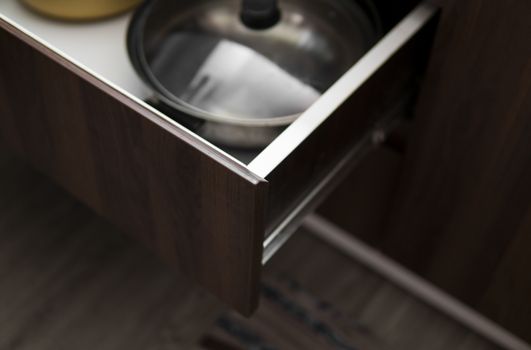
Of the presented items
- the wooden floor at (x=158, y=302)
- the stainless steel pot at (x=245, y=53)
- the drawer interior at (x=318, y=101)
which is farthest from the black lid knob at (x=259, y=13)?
the wooden floor at (x=158, y=302)

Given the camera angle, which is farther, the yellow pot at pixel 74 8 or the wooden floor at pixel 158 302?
the wooden floor at pixel 158 302

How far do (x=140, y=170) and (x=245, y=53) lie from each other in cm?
21

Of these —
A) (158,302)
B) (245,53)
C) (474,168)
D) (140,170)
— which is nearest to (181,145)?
(140,170)

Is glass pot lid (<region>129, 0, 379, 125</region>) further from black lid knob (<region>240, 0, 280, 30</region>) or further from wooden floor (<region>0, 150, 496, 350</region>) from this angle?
wooden floor (<region>0, 150, 496, 350</region>)

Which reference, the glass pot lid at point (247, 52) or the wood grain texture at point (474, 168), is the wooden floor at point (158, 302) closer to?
the wood grain texture at point (474, 168)

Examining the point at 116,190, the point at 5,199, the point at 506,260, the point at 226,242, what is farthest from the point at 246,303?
A: the point at 5,199

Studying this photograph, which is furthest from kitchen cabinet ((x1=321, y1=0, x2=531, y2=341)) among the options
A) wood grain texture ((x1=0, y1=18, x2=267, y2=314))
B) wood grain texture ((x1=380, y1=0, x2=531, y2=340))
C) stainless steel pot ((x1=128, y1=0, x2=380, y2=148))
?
wood grain texture ((x1=0, y1=18, x2=267, y2=314))

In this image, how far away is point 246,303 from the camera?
2.83 feet

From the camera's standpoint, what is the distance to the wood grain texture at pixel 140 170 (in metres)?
0.74

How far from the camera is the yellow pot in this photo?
96cm

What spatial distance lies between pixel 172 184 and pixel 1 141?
756 mm

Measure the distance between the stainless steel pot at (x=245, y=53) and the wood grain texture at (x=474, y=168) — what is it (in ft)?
0.39

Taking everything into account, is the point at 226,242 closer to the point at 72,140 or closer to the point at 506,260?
the point at 72,140

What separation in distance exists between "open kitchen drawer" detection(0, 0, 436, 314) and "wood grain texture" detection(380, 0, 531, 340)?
5 centimetres
